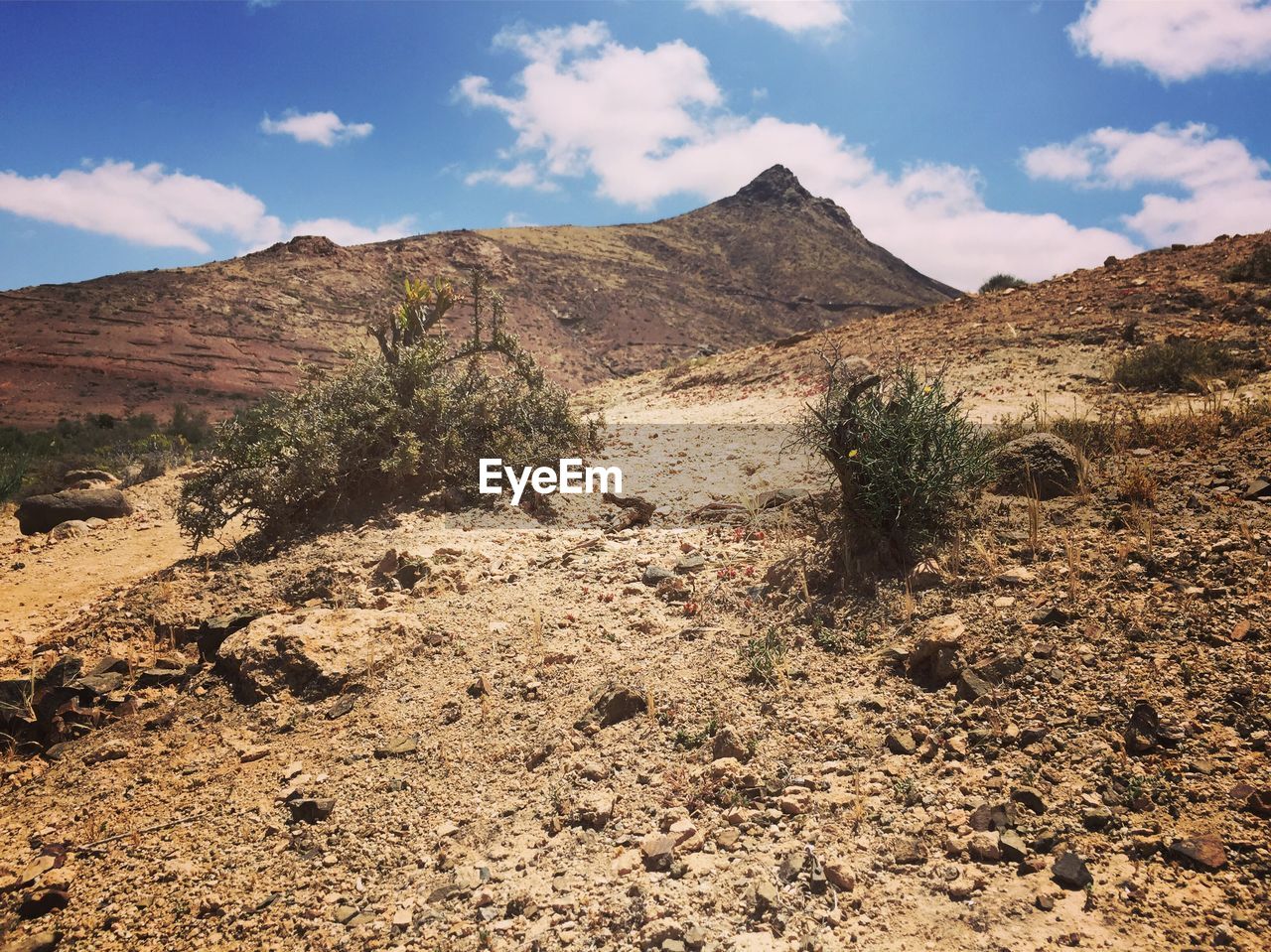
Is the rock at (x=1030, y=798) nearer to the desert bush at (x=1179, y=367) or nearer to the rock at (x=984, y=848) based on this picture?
the rock at (x=984, y=848)

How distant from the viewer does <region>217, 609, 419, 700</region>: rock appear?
477 cm

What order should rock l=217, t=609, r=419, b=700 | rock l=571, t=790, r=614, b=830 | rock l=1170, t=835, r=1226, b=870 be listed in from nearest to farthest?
1. rock l=1170, t=835, r=1226, b=870
2. rock l=571, t=790, r=614, b=830
3. rock l=217, t=609, r=419, b=700

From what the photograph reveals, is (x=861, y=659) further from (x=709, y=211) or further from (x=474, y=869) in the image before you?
(x=709, y=211)

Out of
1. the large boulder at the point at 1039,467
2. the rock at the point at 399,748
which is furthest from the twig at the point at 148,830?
the large boulder at the point at 1039,467

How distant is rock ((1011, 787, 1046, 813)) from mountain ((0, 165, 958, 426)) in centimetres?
1125

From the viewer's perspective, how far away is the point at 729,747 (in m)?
3.54

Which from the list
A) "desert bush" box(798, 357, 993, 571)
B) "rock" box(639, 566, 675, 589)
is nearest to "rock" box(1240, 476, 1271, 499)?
"desert bush" box(798, 357, 993, 571)

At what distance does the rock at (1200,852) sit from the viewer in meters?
2.37

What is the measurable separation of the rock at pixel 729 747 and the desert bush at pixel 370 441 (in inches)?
200

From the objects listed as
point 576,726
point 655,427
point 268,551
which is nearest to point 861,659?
point 576,726

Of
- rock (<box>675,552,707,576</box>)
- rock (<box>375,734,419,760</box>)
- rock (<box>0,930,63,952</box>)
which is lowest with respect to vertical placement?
rock (<box>0,930,63,952</box>)

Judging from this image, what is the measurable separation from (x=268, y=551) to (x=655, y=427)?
7.55m

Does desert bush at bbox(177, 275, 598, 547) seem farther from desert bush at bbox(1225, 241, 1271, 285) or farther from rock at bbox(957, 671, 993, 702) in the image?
desert bush at bbox(1225, 241, 1271, 285)

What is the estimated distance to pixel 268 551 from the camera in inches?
278
